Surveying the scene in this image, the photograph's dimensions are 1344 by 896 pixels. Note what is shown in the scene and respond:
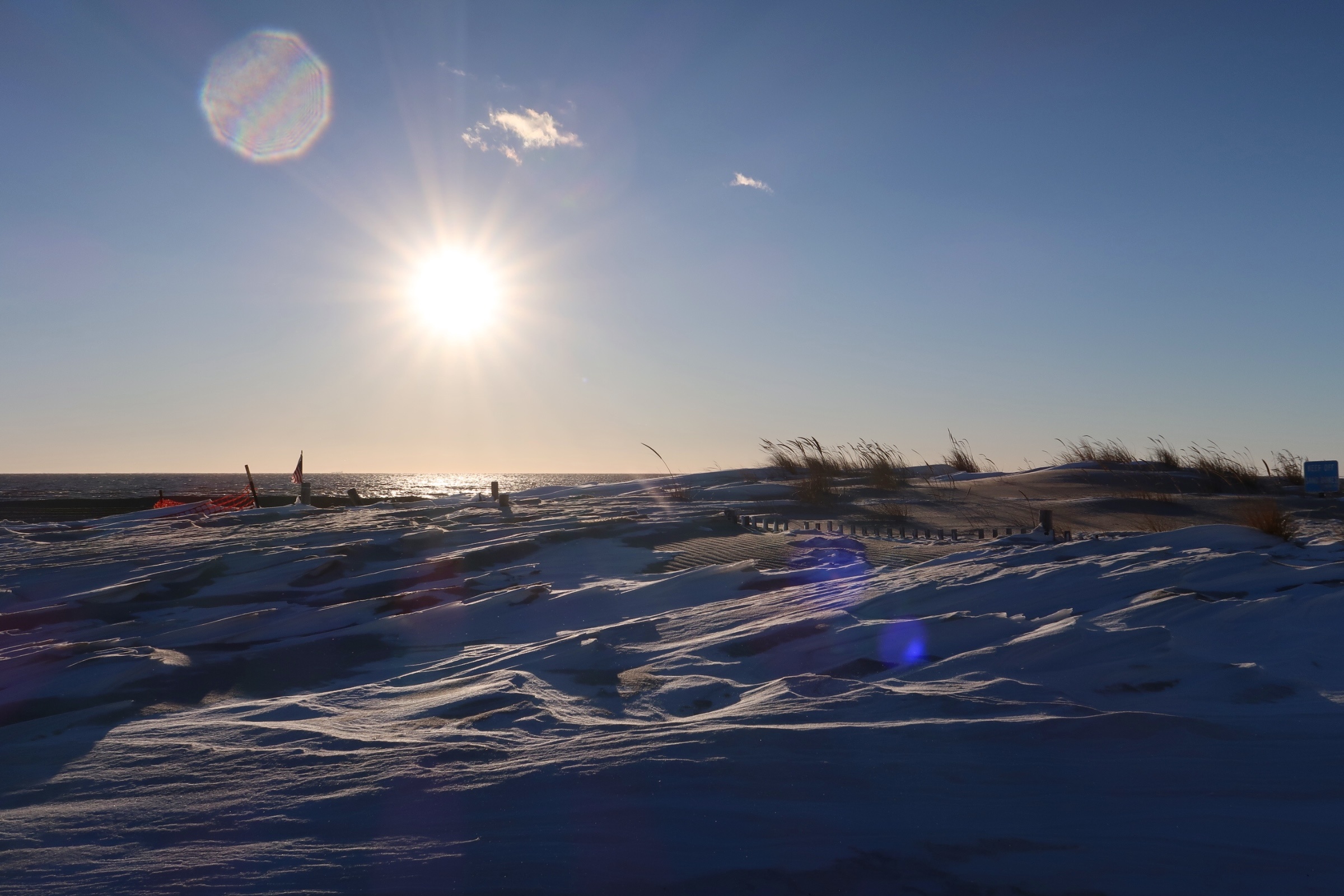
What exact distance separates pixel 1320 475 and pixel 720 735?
8714 millimetres

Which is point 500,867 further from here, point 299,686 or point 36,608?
point 36,608

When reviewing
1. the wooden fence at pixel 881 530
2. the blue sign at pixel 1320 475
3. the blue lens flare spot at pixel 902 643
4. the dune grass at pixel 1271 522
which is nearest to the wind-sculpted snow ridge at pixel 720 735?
the blue lens flare spot at pixel 902 643

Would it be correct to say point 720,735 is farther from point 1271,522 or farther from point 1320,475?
point 1320,475

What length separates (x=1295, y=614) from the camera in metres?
2.55

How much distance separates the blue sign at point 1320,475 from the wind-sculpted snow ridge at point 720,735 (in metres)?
4.59

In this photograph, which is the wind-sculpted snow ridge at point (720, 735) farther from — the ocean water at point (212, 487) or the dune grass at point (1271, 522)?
the ocean water at point (212, 487)

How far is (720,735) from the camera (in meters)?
1.88

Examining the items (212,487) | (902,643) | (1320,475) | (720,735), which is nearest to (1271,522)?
(902,643)

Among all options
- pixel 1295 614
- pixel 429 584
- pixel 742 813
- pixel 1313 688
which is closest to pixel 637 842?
pixel 742 813

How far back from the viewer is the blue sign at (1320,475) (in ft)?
24.7

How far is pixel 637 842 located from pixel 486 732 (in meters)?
0.78

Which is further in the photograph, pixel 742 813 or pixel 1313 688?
pixel 1313 688

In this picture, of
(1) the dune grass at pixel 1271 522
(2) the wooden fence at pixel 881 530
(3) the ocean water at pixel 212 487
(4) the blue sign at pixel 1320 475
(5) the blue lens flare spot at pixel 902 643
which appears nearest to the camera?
(5) the blue lens flare spot at pixel 902 643

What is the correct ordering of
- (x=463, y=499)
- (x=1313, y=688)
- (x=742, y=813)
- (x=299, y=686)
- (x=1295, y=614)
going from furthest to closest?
(x=463, y=499) → (x=299, y=686) → (x=1295, y=614) → (x=1313, y=688) → (x=742, y=813)
